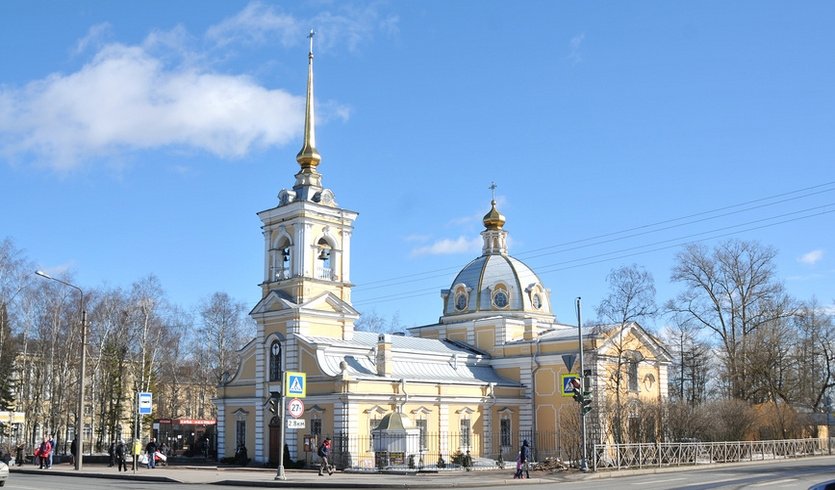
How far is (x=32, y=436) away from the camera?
5534cm

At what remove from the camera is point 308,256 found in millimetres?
46469

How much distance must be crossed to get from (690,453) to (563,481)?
1150cm

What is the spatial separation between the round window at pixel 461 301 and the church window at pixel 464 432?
35.5ft

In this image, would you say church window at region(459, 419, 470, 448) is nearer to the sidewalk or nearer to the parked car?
the sidewalk

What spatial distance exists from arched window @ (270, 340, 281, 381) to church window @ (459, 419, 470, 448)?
34.8ft

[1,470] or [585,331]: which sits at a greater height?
[585,331]

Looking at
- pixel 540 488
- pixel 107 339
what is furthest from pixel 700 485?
pixel 107 339

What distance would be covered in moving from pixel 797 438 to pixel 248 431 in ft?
108

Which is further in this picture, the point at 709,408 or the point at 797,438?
the point at 797,438

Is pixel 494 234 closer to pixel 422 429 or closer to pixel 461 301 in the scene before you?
pixel 461 301

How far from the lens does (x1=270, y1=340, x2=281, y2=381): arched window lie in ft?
151

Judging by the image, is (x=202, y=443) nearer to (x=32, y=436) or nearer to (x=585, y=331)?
(x=32, y=436)

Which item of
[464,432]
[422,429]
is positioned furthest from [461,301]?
[422,429]

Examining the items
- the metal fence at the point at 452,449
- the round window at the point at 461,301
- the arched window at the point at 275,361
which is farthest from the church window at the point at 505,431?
the arched window at the point at 275,361
